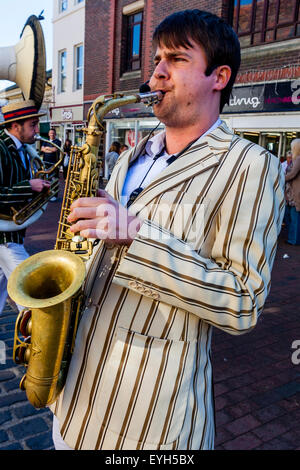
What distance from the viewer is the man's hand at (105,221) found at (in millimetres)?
1276

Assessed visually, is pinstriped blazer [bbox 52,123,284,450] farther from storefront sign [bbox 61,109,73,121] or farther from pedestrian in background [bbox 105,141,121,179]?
storefront sign [bbox 61,109,73,121]

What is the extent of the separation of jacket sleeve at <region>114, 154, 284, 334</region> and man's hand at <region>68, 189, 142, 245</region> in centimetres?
4

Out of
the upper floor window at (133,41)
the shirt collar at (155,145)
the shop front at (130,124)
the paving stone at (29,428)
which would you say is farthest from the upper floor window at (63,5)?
the shirt collar at (155,145)

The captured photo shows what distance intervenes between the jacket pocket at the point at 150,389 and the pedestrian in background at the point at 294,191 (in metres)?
7.88

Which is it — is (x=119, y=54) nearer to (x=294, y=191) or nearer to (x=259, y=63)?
(x=259, y=63)

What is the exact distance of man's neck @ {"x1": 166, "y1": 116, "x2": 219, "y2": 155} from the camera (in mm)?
1599

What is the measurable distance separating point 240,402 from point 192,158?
258cm

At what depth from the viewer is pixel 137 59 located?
16141 millimetres

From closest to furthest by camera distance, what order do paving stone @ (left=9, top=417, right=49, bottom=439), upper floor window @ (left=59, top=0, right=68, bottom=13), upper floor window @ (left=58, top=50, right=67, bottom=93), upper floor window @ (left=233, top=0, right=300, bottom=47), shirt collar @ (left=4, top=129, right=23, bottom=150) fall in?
1. paving stone @ (left=9, top=417, right=49, bottom=439)
2. shirt collar @ (left=4, top=129, right=23, bottom=150)
3. upper floor window @ (left=233, top=0, right=300, bottom=47)
4. upper floor window @ (left=59, top=0, right=68, bottom=13)
5. upper floor window @ (left=58, top=50, right=67, bottom=93)

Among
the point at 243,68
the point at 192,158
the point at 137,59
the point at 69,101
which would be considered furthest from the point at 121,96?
the point at 69,101

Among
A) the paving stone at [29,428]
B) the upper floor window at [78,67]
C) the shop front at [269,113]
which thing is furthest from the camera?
the upper floor window at [78,67]

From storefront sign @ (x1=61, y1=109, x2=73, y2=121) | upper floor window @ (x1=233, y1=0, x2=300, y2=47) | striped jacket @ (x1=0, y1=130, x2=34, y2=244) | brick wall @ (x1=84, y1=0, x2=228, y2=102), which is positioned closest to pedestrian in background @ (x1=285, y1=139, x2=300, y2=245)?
upper floor window @ (x1=233, y1=0, x2=300, y2=47)

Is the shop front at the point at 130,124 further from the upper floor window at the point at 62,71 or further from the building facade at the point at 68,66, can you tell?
the upper floor window at the point at 62,71

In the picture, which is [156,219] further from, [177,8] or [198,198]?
[177,8]
